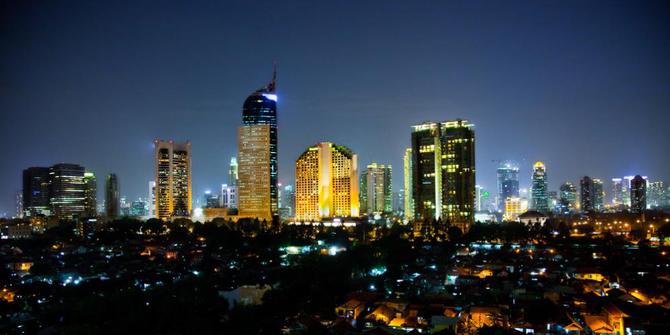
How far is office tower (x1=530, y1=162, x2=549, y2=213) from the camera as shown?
6231cm

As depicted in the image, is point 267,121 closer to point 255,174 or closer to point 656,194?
point 255,174

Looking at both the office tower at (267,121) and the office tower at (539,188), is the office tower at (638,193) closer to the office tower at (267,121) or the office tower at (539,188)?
the office tower at (539,188)

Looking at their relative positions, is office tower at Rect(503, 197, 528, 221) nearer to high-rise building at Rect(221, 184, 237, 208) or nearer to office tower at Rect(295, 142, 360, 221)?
office tower at Rect(295, 142, 360, 221)

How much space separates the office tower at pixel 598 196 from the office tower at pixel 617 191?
6.36 metres

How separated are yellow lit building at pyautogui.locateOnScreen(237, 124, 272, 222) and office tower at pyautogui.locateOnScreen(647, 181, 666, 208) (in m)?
53.4

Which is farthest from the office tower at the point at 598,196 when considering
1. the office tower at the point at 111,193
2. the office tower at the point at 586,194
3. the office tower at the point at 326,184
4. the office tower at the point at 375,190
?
the office tower at the point at 111,193

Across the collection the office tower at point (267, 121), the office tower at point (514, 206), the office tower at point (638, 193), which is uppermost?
the office tower at point (267, 121)

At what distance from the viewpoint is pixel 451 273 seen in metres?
16.0

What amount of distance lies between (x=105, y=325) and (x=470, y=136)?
2767 cm

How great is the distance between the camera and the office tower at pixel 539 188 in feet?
204

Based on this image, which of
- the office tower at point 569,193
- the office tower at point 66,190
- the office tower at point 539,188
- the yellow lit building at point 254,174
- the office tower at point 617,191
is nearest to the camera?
the yellow lit building at point 254,174

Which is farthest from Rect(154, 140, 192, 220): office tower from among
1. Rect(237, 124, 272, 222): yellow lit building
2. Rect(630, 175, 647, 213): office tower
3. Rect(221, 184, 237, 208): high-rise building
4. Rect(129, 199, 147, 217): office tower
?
Rect(630, 175, 647, 213): office tower

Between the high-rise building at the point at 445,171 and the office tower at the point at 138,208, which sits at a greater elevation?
the high-rise building at the point at 445,171

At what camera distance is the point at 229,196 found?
187 ft
